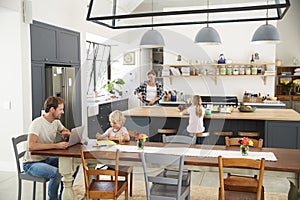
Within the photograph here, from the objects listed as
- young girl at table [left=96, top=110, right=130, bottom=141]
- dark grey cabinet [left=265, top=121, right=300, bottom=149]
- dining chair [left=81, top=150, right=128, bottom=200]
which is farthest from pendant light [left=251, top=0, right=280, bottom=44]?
dining chair [left=81, top=150, right=128, bottom=200]

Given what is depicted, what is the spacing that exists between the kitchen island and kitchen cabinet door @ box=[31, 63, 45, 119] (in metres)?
1.46

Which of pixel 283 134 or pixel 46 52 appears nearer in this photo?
pixel 283 134

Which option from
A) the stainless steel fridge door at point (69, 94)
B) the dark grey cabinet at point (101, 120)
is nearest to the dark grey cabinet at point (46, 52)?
the stainless steel fridge door at point (69, 94)

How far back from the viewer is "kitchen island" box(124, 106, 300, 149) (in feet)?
15.9

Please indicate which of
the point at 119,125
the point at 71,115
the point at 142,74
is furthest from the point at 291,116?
the point at 142,74

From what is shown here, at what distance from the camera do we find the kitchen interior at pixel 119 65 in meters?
4.95

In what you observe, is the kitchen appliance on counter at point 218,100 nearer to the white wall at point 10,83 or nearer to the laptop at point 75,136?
the white wall at point 10,83

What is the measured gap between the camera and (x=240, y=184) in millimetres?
2650

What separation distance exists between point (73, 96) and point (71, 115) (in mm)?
373

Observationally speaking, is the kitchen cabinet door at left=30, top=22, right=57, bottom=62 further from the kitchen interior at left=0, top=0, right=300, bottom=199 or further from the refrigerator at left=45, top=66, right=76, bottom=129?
the refrigerator at left=45, top=66, right=76, bottom=129

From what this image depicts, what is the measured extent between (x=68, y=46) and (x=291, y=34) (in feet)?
21.5

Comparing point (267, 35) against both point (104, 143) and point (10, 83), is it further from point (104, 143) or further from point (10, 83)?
point (10, 83)

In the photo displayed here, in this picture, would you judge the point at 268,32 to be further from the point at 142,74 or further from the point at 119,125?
the point at 142,74

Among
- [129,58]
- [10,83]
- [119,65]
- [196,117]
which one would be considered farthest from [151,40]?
[119,65]
